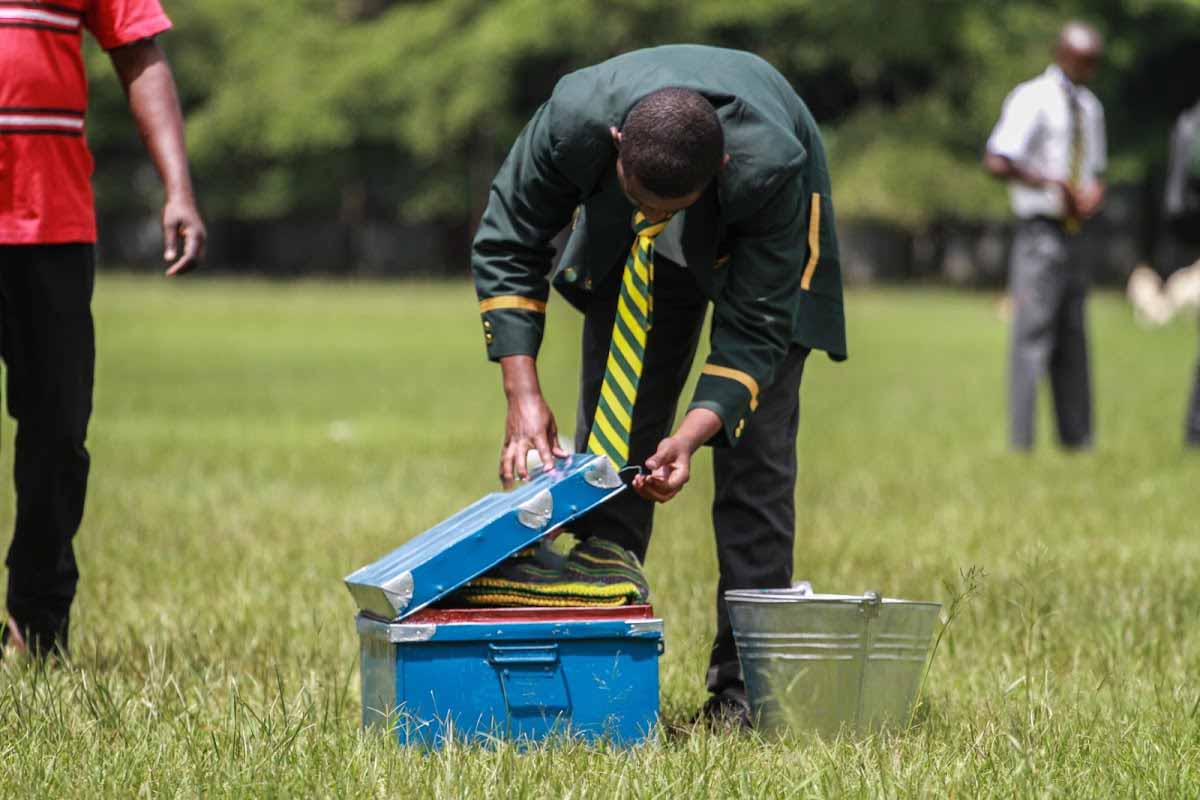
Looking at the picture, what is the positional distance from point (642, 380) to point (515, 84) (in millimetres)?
46990

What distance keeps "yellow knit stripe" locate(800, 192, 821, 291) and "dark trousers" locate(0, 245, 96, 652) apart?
1928 mm

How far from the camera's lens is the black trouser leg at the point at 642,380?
16.1ft

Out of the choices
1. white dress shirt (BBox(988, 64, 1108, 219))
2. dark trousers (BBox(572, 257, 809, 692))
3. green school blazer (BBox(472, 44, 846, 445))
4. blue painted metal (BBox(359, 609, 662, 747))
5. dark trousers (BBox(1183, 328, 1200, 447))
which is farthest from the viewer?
dark trousers (BBox(1183, 328, 1200, 447))

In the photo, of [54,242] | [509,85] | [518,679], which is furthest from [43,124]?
[509,85]

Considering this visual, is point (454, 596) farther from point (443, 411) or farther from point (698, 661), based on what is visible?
point (443, 411)

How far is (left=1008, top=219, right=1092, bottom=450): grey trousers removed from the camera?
11375 mm

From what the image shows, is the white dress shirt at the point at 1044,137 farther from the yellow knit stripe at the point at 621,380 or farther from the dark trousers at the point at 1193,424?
the yellow knit stripe at the point at 621,380

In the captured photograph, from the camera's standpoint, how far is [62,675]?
15.8 feet

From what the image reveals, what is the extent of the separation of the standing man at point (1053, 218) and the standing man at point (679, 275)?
22.2ft

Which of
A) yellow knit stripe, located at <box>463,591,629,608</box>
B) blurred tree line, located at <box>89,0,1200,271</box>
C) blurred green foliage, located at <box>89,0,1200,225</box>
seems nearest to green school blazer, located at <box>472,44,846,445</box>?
yellow knit stripe, located at <box>463,591,629,608</box>

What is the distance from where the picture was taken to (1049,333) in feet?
37.6

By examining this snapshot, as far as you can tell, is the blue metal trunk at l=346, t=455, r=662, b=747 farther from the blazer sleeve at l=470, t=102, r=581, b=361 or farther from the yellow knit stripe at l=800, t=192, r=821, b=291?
the yellow knit stripe at l=800, t=192, r=821, b=291

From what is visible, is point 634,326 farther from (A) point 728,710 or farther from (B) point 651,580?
(B) point 651,580

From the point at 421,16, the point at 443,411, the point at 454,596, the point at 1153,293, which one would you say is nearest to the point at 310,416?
the point at 443,411
